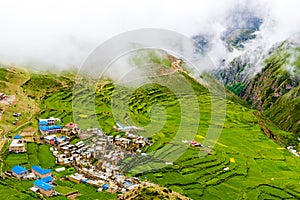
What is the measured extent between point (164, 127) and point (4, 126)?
26859 millimetres

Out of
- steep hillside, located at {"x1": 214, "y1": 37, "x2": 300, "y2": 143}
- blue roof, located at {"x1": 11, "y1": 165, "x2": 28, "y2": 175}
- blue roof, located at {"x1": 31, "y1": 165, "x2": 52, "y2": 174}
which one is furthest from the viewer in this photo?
steep hillside, located at {"x1": 214, "y1": 37, "x2": 300, "y2": 143}

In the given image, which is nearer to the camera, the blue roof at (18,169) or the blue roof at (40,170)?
the blue roof at (18,169)

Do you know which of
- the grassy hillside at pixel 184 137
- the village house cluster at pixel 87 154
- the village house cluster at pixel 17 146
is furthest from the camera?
the village house cluster at pixel 17 146

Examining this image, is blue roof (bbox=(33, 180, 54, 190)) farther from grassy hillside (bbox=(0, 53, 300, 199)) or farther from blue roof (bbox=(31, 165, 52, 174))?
blue roof (bbox=(31, 165, 52, 174))

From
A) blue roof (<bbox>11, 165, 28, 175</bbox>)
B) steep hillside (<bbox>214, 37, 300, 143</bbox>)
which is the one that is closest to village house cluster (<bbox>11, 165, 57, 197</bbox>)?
blue roof (<bbox>11, 165, 28, 175</bbox>)

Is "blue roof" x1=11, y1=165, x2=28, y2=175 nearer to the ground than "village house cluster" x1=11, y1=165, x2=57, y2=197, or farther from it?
farther from it

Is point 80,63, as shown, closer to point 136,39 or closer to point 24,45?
point 24,45

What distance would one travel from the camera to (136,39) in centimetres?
8712

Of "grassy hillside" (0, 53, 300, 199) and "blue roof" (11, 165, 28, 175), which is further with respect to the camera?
"grassy hillside" (0, 53, 300, 199)

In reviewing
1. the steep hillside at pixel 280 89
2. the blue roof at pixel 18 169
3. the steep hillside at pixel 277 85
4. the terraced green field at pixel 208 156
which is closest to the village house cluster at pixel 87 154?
the blue roof at pixel 18 169

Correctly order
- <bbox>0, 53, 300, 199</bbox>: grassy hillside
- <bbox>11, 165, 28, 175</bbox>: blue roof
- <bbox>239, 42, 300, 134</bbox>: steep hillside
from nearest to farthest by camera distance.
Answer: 1. <bbox>11, 165, 28, 175</bbox>: blue roof
2. <bbox>0, 53, 300, 199</bbox>: grassy hillside
3. <bbox>239, 42, 300, 134</bbox>: steep hillside

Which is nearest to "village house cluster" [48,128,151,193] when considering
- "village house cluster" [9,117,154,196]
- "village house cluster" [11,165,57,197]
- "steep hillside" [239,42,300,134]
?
"village house cluster" [9,117,154,196]

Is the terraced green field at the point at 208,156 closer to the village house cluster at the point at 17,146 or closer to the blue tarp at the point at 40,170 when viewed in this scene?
the blue tarp at the point at 40,170

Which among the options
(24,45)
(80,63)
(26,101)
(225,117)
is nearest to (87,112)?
(26,101)
